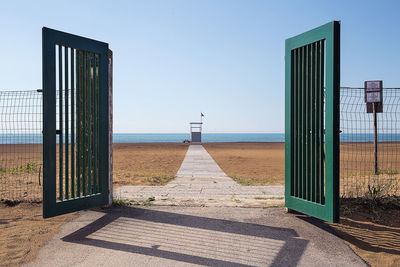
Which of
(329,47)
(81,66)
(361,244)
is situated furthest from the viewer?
(81,66)

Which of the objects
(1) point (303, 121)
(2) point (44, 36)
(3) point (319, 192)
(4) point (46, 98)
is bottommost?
(3) point (319, 192)

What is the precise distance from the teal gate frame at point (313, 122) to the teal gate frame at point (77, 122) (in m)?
3.04

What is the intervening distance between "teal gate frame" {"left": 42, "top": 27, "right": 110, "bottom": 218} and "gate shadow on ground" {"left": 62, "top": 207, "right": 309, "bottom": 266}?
1.94 ft

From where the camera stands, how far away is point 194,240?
3477mm

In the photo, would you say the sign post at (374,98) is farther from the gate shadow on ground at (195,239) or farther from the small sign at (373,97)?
the gate shadow on ground at (195,239)

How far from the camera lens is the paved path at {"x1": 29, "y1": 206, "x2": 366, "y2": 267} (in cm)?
294

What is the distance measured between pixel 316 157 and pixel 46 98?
13.0 ft

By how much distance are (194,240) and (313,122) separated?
7.78 ft

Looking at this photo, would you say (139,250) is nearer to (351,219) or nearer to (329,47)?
(351,219)

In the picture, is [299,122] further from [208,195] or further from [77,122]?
[77,122]

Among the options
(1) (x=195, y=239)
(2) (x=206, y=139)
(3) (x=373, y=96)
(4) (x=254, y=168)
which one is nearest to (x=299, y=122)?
(1) (x=195, y=239)

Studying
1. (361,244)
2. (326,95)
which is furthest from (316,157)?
(361,244)

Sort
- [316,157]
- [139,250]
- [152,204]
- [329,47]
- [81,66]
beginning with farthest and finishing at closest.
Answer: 1. [152,204]
2. [81,66]
3. [316,157]
4. [329,47]
5. [139,250]

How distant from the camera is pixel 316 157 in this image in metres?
4.04
